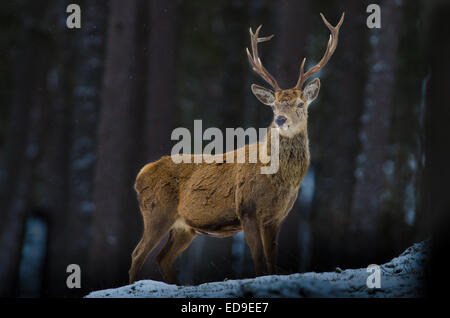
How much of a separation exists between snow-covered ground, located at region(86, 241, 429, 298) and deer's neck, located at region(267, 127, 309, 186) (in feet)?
3.72

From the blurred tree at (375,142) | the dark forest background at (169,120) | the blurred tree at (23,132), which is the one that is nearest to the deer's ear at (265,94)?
the dark forest background at (169,120)

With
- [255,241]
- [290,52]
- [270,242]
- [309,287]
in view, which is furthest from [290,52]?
[309,287]

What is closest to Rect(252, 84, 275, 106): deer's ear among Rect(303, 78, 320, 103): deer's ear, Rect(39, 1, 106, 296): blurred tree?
Rect(303, 78, 320, 103): deer's ear

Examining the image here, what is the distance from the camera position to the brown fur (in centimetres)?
598

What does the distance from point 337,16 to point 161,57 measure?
22.5ft

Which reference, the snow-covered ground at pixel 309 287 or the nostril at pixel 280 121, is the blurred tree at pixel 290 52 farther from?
the snow-covered ground at pixel 309 287

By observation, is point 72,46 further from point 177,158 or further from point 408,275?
point 408,275

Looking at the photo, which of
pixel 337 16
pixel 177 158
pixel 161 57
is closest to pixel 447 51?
pixel 177 158

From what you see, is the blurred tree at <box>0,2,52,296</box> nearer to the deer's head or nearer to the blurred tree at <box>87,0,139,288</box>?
the blurred tree at <box>87,0,139,288</box>

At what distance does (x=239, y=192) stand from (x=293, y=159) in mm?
735

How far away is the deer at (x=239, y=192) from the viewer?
598cm

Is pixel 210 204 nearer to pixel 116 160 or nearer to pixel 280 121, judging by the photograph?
pixel 280 121
